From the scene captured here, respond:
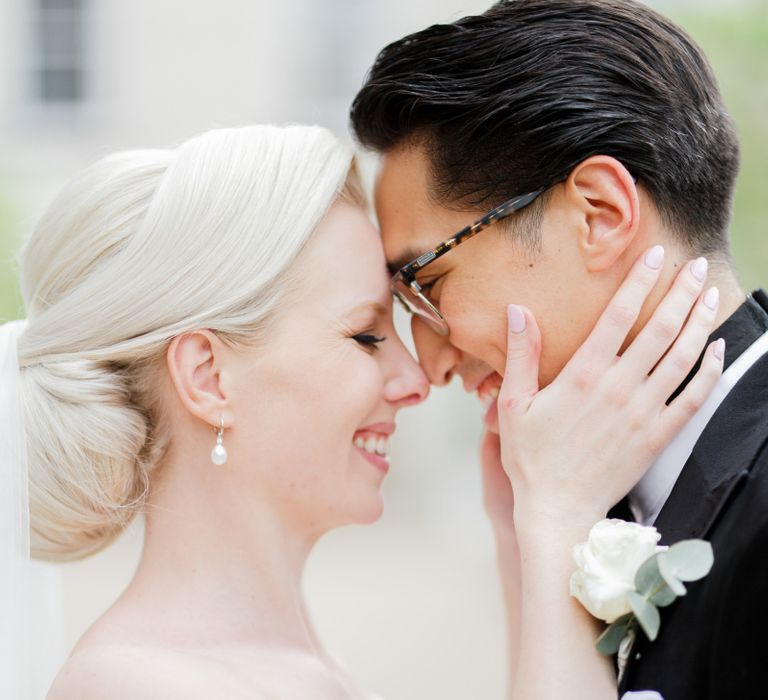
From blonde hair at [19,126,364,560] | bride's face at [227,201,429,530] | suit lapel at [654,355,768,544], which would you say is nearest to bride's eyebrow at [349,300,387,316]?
bride's face at [227,201,429,530]

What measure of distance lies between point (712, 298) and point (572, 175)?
48 cm

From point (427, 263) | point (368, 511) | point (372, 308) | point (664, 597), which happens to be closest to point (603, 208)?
point (427, 263)

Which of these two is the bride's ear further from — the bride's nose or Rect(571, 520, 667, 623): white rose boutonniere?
Rect(571, 520, 667, 623): white rose boutonniere

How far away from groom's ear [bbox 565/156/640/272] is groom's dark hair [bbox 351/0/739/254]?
0.05 meters

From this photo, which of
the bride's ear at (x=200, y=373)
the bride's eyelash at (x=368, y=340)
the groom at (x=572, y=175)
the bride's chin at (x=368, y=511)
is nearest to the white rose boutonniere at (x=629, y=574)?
the groom at (x=572, y=175)

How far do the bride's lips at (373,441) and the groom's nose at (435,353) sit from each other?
23 cm

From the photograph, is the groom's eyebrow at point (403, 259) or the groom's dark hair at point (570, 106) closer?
the groom's dark hair at point (570, 106)

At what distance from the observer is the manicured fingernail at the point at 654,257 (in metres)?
2.70

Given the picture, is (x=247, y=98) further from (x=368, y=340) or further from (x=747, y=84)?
(x=368, y=340)

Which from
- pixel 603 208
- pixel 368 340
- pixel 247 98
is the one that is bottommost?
pixel 247 98

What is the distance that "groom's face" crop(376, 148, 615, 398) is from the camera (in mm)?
2793

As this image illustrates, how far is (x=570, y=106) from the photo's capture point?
8.85ft

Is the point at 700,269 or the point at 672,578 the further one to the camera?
the point at 700,269

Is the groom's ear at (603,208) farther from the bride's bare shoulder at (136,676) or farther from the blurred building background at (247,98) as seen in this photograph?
the blurred building background at (247,98)
